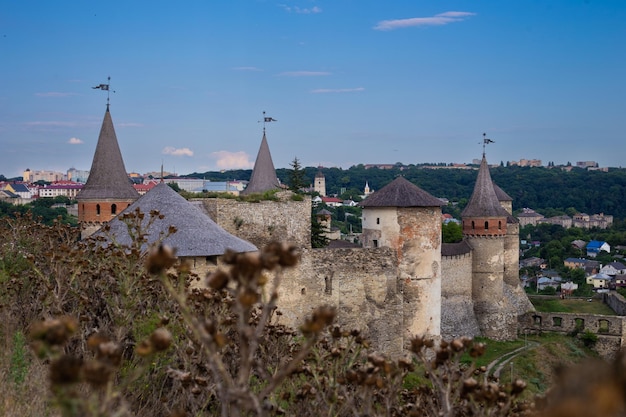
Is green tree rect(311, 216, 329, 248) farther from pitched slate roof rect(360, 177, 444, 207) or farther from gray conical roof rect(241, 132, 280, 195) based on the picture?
pitched slate roof rect(360, 177, 444, 207)

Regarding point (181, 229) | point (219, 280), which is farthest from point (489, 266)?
point (219, 280)

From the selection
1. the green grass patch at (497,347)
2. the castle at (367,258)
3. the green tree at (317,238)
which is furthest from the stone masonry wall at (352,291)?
the green tree at (317,238)

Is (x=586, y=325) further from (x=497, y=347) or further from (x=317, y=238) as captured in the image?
(x=317, y=238)

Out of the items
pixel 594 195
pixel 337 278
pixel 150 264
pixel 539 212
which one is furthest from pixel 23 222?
pixel 594 195

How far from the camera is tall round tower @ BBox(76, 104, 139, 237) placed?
2330 cm

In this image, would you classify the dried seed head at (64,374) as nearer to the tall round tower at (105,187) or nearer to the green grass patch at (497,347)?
the tall round tower at (105,187)

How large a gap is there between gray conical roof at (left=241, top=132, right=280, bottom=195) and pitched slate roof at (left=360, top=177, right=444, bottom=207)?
1359 centimetres

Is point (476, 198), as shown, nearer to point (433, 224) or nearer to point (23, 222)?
point (433, 224)

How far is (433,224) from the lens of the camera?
19656 mm

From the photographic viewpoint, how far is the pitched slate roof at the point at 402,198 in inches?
774

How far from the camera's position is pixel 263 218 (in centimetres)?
1673

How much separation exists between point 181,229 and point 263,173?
816 inches

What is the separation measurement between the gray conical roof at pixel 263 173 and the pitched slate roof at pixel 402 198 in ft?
44.6

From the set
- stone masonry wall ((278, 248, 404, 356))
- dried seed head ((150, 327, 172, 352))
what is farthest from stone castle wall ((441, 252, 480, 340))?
dried seed head ((150, 327, 172, 352))
